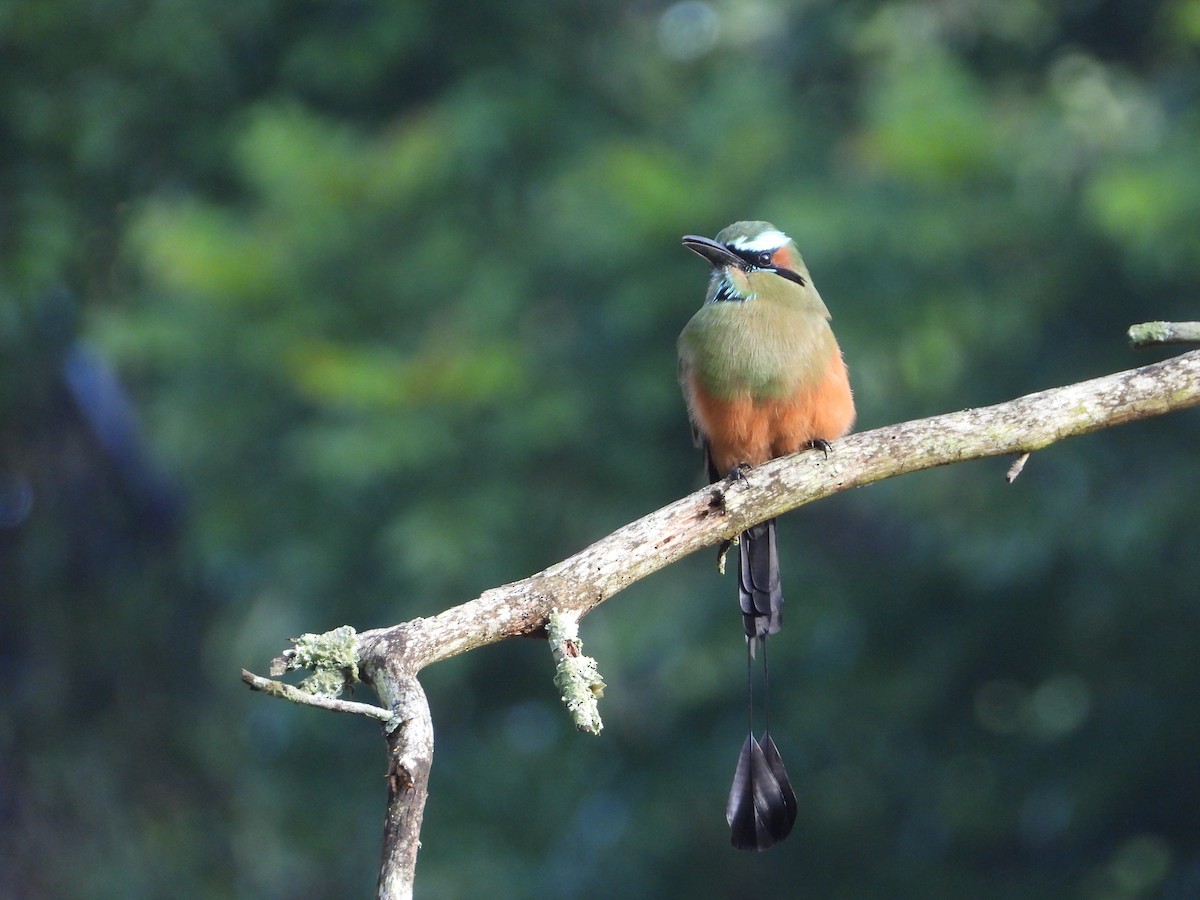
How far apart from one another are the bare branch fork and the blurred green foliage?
339 cm

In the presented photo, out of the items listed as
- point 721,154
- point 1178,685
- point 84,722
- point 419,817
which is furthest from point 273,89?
point 419,817

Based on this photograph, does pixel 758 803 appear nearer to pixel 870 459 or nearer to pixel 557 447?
pixel 870 459

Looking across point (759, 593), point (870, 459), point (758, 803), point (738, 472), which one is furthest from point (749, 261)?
point (758, 803)

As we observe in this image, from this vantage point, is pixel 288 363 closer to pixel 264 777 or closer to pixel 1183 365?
pixel 264 777

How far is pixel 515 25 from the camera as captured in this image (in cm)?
943

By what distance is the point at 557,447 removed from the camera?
7719mm

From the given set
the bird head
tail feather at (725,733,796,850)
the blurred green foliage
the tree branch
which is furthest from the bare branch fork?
the blurred green foliage

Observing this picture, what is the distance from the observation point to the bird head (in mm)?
4289

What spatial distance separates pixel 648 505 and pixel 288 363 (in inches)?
73.7

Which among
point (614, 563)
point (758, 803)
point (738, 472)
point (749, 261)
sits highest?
point (749, 261)

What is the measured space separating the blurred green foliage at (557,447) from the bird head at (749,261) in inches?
84.8

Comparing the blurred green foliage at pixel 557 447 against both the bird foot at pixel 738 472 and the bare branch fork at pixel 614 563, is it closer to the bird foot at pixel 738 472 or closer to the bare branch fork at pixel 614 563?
the bird foot at pixel 738 472

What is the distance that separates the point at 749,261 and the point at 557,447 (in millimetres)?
3431

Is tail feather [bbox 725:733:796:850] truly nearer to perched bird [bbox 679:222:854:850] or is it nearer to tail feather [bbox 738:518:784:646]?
perched bird [bbox 679:222:854:850]
